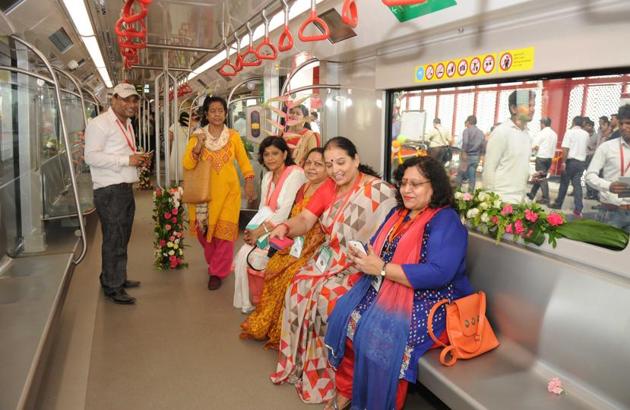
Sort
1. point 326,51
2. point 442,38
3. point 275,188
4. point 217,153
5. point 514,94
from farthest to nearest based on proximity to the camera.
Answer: point 326,51 < point 217,153 < point 275,188 < point 442,38 < point 514,94

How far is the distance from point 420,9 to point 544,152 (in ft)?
4.22

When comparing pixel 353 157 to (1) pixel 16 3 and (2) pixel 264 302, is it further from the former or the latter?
(1) pixel 16 3

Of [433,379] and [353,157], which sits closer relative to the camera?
[433,379]

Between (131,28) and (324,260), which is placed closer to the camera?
(324,260)

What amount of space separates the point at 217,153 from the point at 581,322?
349 centimetres

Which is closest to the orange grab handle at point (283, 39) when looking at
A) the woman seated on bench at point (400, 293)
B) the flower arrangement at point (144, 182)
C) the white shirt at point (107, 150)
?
the woman seated on bench at point (400, 293)

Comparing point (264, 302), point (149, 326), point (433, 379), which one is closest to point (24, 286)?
point (149, 326)

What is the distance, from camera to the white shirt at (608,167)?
2.43 m

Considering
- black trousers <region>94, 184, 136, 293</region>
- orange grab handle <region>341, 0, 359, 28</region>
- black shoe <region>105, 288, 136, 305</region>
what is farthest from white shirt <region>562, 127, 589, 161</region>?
black shoe <region>105, 288, 136, 305</region>

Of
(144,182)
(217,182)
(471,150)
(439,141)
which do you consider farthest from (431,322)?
(144,182)

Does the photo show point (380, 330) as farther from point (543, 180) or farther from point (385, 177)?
point (385, 177)

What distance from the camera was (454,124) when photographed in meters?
3.76

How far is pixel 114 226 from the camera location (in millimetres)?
4258

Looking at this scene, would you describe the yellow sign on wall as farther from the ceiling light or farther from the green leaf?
the ceiling light
